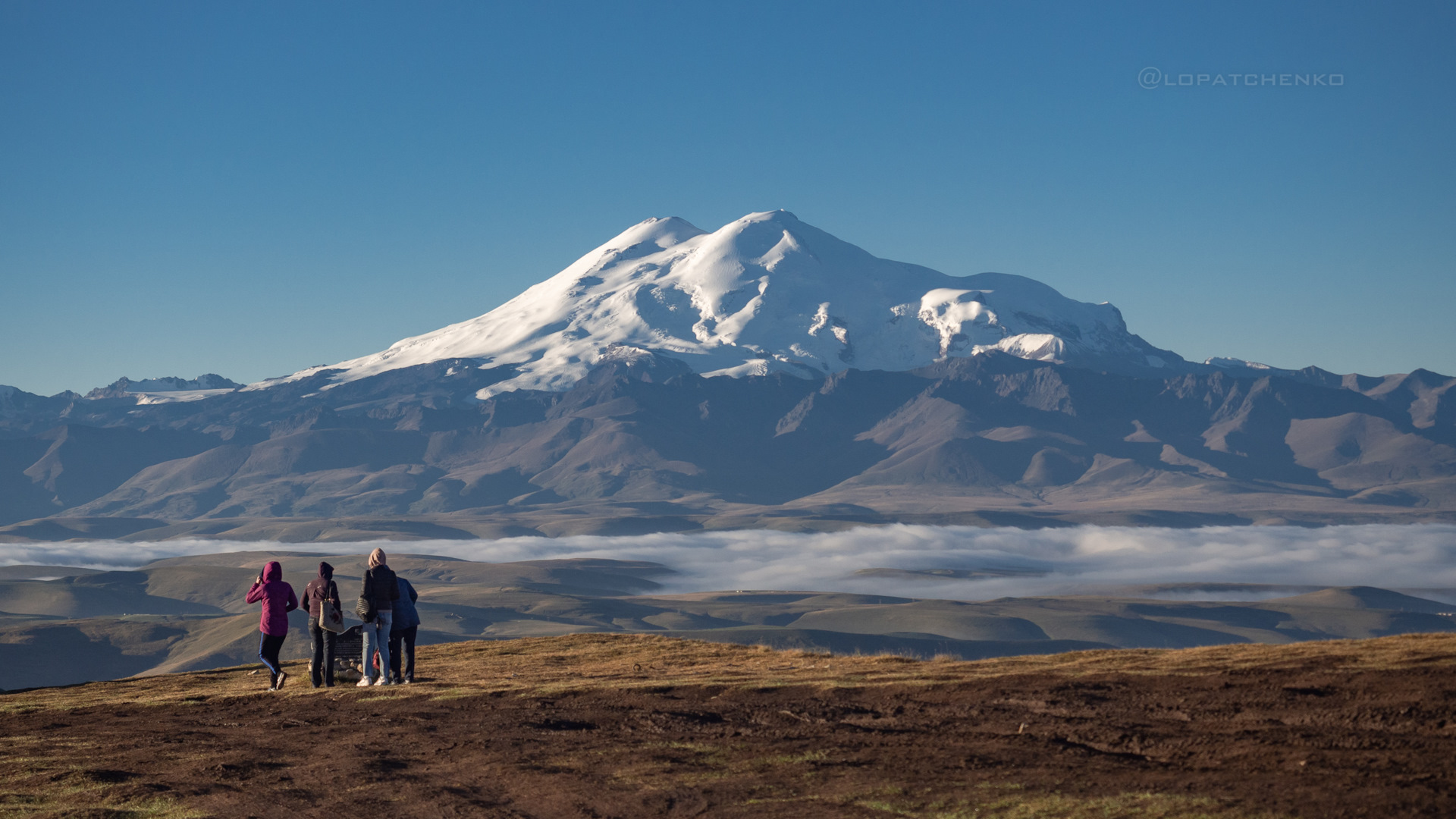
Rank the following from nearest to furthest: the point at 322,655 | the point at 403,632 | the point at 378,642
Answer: the point at 378,642, the point at 403,632, the point at 322,655

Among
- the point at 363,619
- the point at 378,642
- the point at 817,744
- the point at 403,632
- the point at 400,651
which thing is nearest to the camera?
the point at 817,744

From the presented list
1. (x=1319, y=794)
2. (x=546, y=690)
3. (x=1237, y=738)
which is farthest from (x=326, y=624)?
(x=1319, y=794)

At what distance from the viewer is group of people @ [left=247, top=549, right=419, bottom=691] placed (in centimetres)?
2527

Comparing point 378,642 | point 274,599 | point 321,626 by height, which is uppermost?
point 274,599

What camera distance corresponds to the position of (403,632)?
86.4 feet

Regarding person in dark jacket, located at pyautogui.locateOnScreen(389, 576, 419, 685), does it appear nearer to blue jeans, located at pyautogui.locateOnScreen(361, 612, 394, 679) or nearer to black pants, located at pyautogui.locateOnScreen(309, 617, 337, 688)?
blue jeans, located at pyautogui.locateOnScreen(361, 612, 394, 679)

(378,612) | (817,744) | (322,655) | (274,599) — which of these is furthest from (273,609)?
(817,744)

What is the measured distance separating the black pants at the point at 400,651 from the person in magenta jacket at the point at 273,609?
2.14 metres

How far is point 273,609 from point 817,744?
13.7m

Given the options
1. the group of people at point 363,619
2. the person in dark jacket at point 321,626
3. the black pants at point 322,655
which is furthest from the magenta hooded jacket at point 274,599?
the black pants at point 322,655

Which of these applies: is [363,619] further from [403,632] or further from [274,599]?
[274,599]

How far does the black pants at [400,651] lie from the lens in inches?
1035

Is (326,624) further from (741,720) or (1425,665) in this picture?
(1425,665)

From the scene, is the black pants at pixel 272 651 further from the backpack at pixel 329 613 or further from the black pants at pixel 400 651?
the black pants at pixel 400 651
